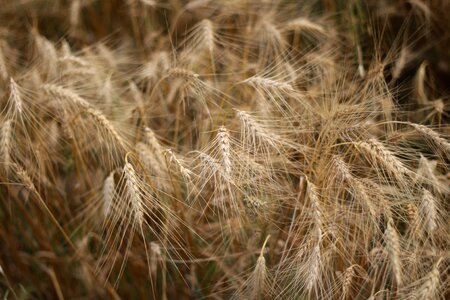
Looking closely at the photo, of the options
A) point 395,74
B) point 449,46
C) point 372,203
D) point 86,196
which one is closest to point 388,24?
point 449,46

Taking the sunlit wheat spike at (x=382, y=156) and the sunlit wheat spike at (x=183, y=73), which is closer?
the sunlit wheat spike at (x=382, y=156)

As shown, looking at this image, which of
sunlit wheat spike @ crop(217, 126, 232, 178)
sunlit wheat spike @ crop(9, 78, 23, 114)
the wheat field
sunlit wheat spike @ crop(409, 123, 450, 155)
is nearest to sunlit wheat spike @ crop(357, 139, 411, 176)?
the wheat field

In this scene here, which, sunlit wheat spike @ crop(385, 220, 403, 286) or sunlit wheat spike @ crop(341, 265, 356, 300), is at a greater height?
sunlit wheat spike @ crop(385, 220, 403, 286)

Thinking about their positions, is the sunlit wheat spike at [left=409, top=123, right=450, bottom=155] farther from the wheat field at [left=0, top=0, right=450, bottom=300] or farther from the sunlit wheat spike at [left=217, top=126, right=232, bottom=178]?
the sunlit wheat spike at [left=217, top=126, right=232, bottom=178]

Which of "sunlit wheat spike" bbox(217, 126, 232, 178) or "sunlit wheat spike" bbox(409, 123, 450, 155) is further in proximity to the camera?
"sunlit wheat spike" bbox(409, 123, 450, 155)

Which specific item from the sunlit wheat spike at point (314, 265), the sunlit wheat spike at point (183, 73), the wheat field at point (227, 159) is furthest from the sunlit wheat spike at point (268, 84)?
the sunlit wheat spike at point (314, 265)

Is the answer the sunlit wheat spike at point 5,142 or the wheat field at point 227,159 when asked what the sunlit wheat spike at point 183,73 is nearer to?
the wheat field at point 227,159
